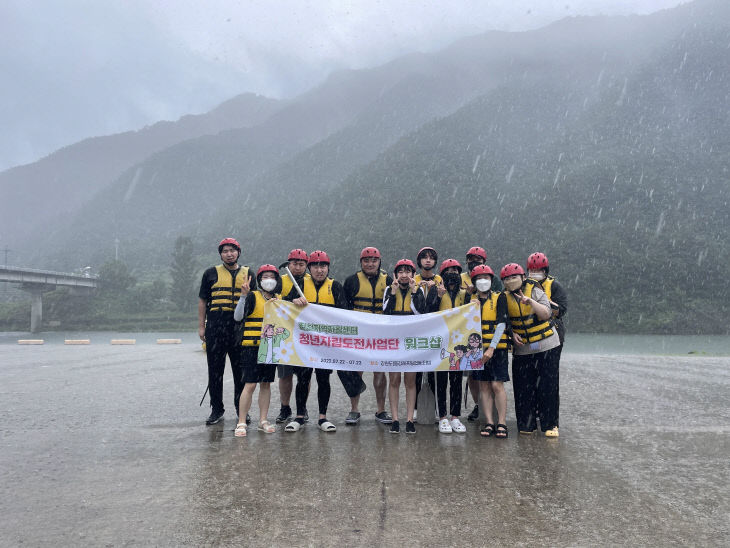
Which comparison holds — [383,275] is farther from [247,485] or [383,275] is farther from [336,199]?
[336,199]

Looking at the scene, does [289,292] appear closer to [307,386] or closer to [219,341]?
[219,341]

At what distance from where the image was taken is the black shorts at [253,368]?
5.33m

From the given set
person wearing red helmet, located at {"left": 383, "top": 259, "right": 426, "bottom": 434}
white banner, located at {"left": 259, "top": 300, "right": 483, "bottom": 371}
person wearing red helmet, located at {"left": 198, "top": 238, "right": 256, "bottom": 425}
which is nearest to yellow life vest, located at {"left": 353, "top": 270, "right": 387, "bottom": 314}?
person wearing red helmet, located at {"left": 383, "top": 259, "right": 426, "bottom": 434}

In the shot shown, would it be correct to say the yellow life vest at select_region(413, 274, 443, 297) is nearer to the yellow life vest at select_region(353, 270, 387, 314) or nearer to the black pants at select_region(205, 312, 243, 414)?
the yellow life vest at select_region(353, 270, 387, 314)

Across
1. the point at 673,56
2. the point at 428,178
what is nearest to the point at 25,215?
the point at 428,178

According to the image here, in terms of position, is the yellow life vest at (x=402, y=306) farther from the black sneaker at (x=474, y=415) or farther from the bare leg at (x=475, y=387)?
A: the black sneaker at (x=474, y=415)

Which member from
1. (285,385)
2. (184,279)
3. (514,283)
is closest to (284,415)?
(285,385)

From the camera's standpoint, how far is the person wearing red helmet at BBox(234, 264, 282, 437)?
17.5 feet

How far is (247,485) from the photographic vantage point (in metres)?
3.76

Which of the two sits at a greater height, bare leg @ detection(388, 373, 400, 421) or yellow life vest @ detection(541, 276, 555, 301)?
yellow life vest @ detection(541, 276, 555, 301)

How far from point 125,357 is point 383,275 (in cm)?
1153

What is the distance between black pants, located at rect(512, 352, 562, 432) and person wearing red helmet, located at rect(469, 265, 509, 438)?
0.18 metres

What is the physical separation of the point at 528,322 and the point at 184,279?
242 ft

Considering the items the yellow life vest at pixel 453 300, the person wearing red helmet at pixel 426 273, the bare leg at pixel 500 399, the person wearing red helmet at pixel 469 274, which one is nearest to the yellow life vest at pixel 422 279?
the person wearing red helmet at pixel 426 273
